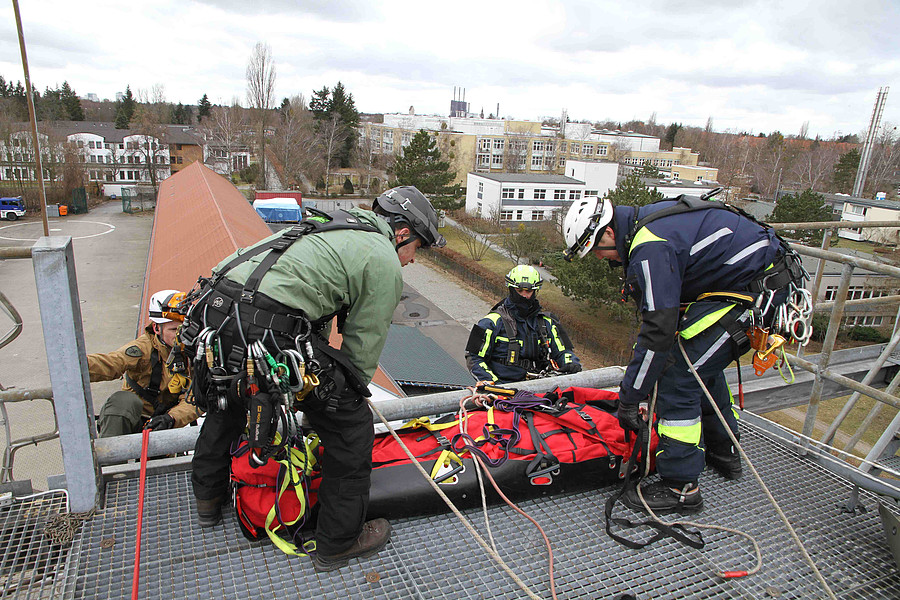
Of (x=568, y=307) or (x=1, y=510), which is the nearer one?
(x=1, y=510)

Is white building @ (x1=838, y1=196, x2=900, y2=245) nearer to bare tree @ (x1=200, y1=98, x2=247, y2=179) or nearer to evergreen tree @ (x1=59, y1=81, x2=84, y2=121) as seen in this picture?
bare tree @ (x1=200, y1=98, x2=247, y2=179)

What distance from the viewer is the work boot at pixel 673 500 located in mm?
3221

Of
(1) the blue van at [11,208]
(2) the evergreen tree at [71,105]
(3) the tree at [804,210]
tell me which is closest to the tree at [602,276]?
(3) the tree at [804,210]

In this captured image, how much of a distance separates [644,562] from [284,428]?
1.96 m

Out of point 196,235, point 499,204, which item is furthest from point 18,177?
point 196,235

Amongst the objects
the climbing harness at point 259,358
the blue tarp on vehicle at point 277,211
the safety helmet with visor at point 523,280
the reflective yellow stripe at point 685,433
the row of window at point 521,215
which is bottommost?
the row of window at point 521,215

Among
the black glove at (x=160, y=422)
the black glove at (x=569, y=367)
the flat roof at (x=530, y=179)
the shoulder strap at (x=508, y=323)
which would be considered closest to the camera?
the black glove at (x=160, y=422)

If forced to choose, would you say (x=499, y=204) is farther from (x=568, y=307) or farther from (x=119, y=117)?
(x=119, y=117)

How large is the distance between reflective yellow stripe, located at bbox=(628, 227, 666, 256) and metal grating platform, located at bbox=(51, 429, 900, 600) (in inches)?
62.1

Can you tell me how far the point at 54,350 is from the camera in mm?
2383

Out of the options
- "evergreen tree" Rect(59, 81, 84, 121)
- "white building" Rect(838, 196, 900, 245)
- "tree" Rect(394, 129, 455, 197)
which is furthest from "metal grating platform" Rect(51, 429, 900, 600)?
"evergreen tree" Rect(59, 81, 84, 121)

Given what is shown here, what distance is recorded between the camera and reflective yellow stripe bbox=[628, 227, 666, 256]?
9.84 ft

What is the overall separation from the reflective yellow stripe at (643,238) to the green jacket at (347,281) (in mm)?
1370

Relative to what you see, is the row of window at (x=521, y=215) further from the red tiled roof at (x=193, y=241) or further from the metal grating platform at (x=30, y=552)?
the metal grating platform at (x=30, y=552)
